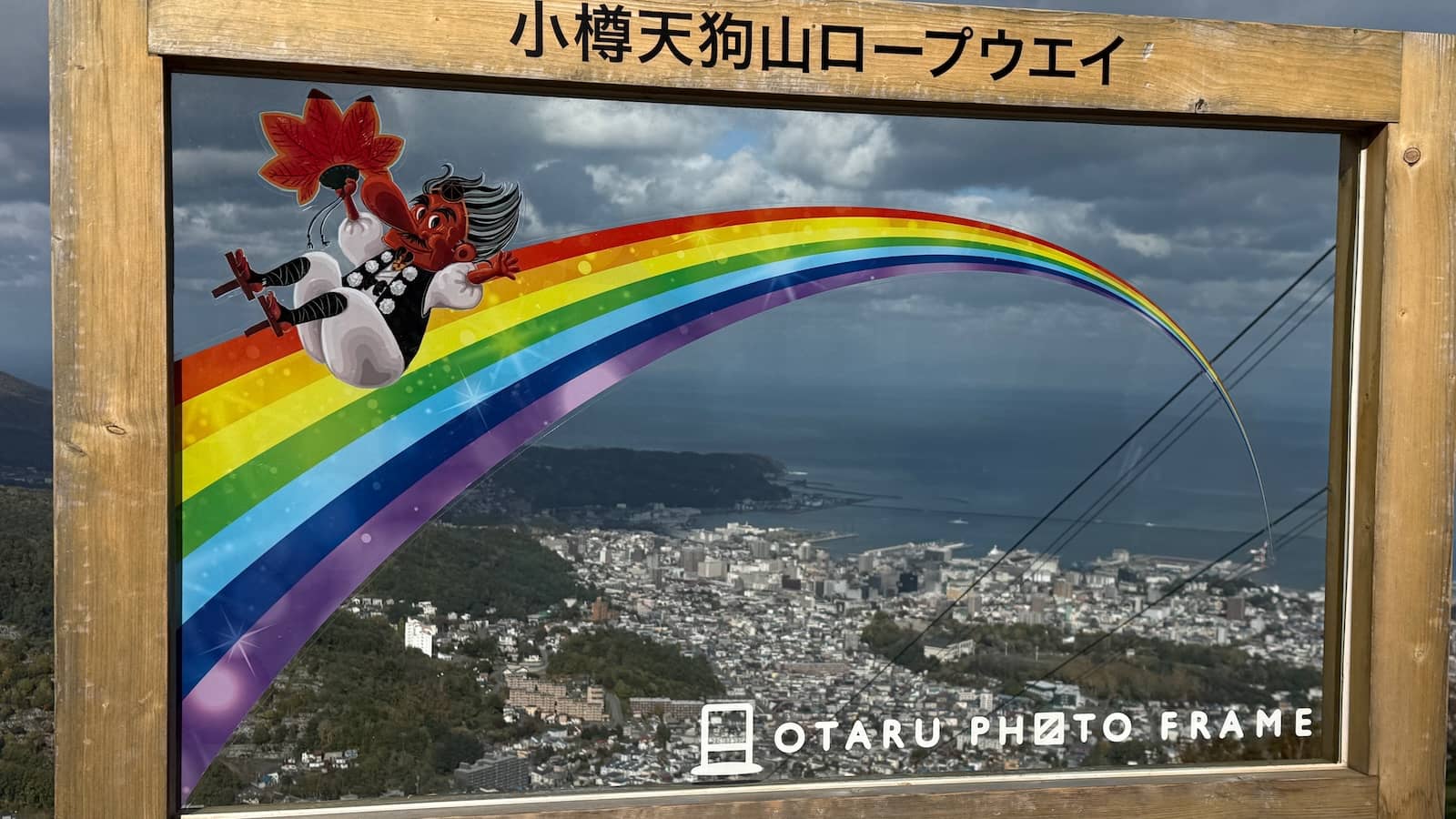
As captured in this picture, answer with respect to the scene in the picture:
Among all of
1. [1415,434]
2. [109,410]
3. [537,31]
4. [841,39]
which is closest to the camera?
[109,410]

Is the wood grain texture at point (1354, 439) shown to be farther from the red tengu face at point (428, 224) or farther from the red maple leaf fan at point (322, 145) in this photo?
the red maple leaf fan at point (322, 145)

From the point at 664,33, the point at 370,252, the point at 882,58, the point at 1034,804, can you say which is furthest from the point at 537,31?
the point at 1034,804

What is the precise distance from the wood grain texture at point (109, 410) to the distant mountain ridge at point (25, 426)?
0.79 metres

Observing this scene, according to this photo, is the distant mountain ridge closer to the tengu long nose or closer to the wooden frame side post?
the tengu long nose

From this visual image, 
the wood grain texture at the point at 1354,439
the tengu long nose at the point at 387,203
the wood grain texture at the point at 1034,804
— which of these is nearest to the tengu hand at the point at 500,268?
the tengu long nose at the point at 387,203

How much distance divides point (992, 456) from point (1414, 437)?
3.57ft

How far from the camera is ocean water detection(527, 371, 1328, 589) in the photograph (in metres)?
2.62

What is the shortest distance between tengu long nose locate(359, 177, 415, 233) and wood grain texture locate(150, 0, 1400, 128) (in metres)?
0.23

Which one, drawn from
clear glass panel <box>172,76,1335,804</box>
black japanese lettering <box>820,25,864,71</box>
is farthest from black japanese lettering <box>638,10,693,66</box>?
black japanese lettering <box>820,25,864,71</box>

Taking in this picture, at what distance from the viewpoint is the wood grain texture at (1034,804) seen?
255 centimetres

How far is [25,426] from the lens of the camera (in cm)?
305

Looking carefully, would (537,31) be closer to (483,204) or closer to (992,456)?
(483,204)

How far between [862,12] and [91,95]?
1681 millimetres

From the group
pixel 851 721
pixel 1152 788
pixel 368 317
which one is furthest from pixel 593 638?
pixel 1152 788
